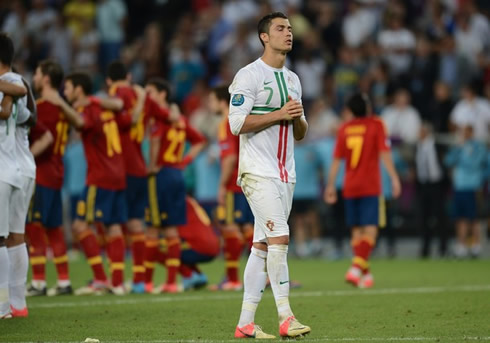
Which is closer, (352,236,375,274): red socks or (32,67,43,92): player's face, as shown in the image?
(32,67,43,92): player's face

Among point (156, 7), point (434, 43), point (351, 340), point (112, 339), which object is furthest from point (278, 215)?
point (156, 7)

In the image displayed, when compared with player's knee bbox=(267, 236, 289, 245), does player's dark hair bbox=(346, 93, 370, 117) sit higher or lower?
higher

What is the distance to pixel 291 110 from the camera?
8.52 m

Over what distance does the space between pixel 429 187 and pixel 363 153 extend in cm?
661

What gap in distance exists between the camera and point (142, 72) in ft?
82.5

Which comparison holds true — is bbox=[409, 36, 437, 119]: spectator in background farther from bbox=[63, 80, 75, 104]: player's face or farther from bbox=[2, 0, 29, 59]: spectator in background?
bbox=[63, 80, 75, 104]: player's face

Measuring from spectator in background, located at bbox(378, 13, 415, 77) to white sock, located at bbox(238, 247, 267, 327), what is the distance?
15068 millimetres

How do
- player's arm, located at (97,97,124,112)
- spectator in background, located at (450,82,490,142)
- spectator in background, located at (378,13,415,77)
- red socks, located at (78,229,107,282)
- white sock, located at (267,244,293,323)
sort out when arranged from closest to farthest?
white sock, located at (267,244,293,323)
player's arm, located at (97,97,124,112)
red socks, located at (78,229,107,282)
spectator in background, located at (450,82,490,142)
spectator in background, located at (378,13,415,77)

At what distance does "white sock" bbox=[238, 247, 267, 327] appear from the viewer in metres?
8.60

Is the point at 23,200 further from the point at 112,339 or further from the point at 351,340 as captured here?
the point at 351,340

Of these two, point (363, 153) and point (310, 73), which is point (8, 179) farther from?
point (310, 73)

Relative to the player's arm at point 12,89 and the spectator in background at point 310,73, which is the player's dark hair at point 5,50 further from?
the spectator in background at point 310,73

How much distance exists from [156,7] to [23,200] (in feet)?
58.9

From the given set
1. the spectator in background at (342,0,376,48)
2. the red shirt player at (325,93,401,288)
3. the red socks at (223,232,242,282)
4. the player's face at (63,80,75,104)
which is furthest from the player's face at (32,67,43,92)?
the spectator in background at (342,0,376,48)
